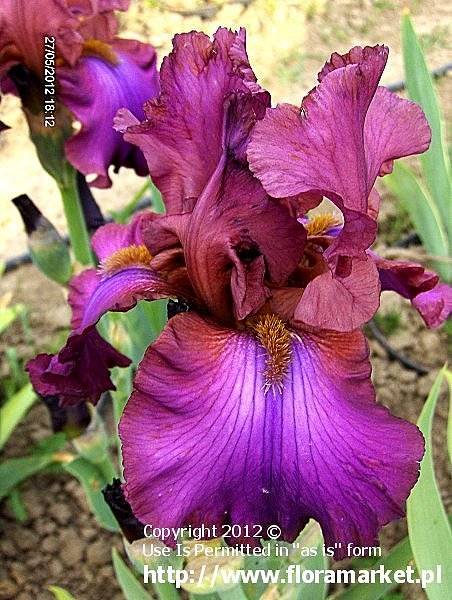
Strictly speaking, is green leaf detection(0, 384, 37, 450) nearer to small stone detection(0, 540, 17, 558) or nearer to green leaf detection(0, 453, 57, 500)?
green leaf detection(0, 453, 57, 500)

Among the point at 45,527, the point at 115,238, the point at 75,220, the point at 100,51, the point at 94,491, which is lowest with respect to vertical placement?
the point at 45,527

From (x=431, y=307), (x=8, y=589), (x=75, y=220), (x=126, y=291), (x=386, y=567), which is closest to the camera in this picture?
(x=126, y=291)

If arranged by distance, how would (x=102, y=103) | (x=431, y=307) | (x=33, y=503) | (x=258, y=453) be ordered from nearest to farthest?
(x=258, y=453) → (x=431, y=307) → (x=102, y=103) → (x=33, y=503)

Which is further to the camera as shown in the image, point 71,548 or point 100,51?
point 71,548

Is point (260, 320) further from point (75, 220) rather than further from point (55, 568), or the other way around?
point (55, 568)

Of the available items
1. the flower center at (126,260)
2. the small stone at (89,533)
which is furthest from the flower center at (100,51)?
the small stone at (89,533)

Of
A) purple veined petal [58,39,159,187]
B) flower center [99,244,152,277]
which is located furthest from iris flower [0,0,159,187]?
flower center [99,244,152,277]

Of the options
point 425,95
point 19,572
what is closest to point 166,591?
point 19,572

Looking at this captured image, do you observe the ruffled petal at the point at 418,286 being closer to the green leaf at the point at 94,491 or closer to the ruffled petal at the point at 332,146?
the ruffled petal at the point at 332,146

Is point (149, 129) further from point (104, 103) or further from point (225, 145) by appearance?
point (104, 103)
